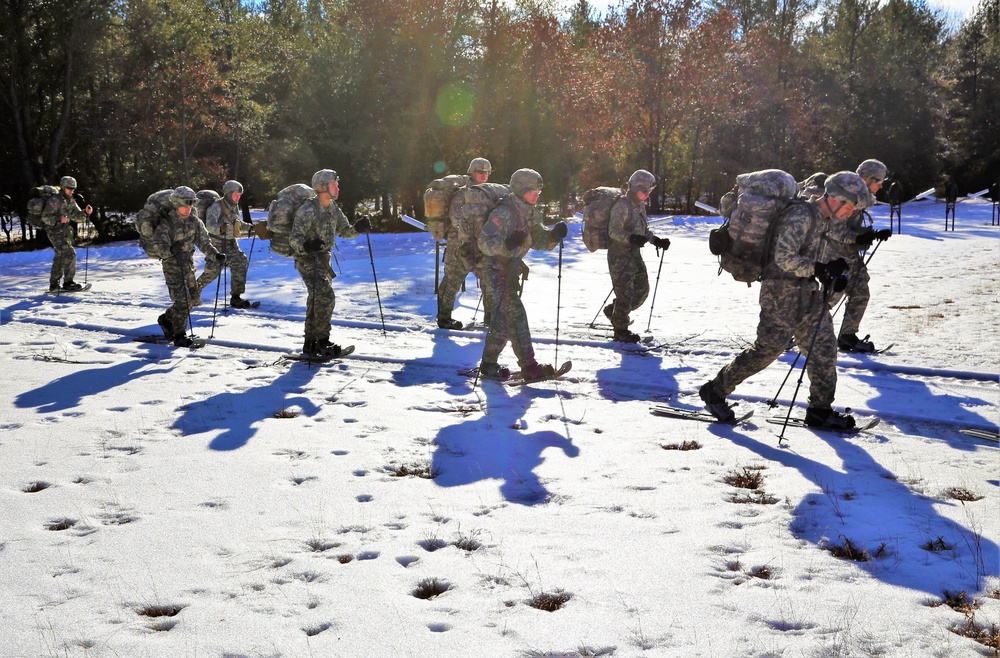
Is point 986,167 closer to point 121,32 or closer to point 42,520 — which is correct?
point 121,32

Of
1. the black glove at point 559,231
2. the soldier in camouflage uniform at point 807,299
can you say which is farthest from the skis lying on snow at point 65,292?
the soldier in camouflage uniform at point 807,299

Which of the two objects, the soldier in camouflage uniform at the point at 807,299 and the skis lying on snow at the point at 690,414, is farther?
the skis lying on snow at the point at 690,414

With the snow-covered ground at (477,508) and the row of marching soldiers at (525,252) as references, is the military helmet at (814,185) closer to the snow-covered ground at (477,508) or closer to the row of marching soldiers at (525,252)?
the row of marching soldiers at (525,252)

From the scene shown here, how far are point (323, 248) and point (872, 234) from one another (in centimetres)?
562

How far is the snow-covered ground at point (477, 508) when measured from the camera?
12.2 ft

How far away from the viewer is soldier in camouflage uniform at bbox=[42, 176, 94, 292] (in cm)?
1584

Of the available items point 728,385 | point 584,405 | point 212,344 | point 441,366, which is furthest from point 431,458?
point 212,344

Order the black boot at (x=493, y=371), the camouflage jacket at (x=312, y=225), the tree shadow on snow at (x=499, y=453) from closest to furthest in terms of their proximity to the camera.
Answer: the tree shadow on snow at (x=499, y=453) → the black boot at (x=493, y=371) → the camouflage jacket at (x=312, y=225)

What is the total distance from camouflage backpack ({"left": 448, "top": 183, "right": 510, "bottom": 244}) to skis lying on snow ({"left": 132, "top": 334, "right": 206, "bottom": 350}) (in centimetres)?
354

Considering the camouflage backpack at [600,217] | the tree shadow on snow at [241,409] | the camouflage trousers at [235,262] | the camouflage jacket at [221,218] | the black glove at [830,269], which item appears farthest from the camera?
the camouflage trousers at [235,262]

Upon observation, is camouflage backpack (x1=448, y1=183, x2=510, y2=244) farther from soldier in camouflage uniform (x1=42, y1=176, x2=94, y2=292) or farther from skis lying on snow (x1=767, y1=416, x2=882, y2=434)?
soldier in camouflage uniform (x1=42, y1=176, x2=94, y2=292)

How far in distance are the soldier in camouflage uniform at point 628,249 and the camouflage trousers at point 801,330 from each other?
12.2 feet

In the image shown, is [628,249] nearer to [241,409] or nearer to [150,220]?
[241,409]

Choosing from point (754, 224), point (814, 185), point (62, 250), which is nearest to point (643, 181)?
point (814, 185)
